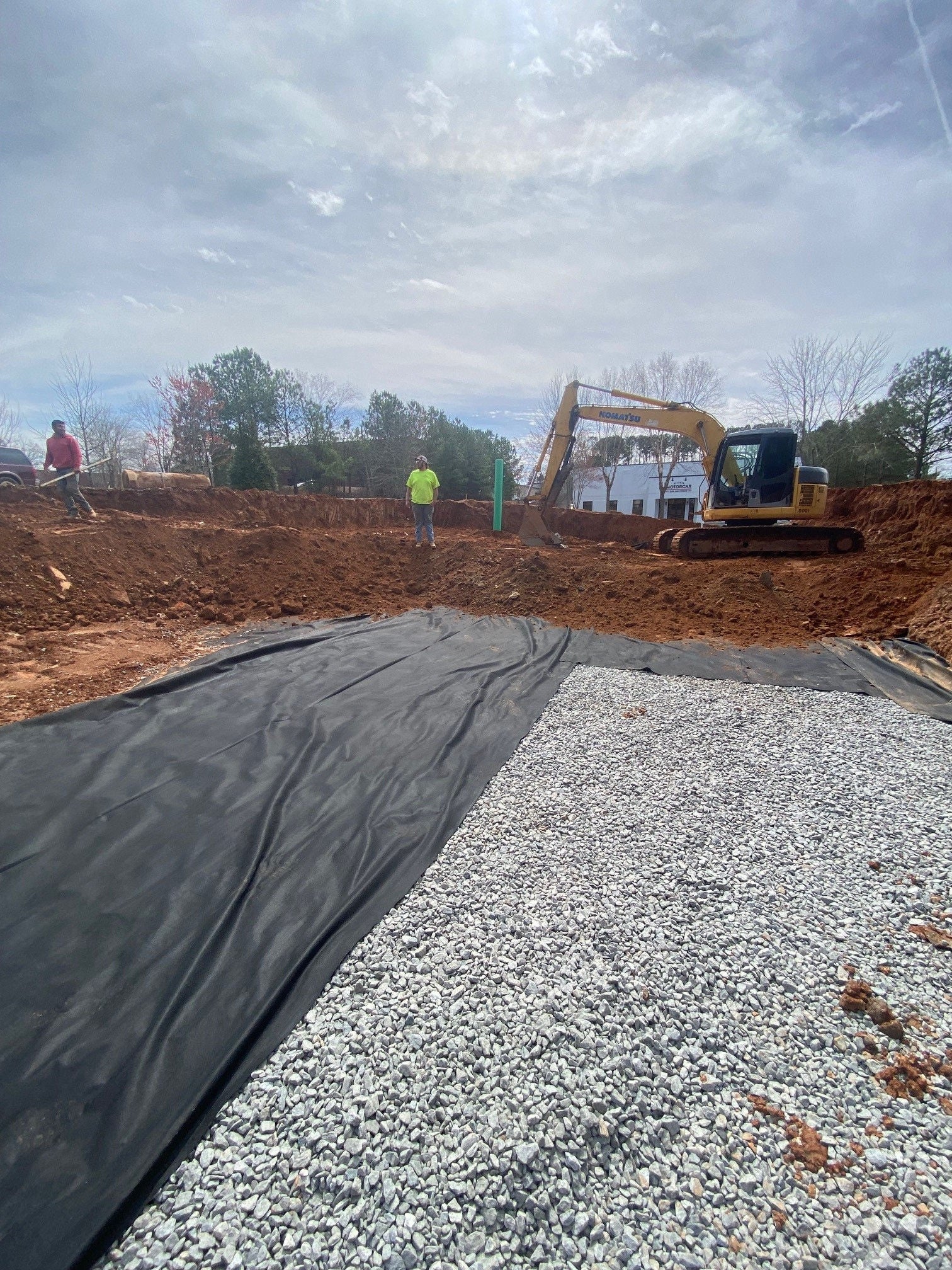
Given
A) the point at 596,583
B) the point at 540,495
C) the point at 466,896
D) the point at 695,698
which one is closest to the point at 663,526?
the point at 540,495

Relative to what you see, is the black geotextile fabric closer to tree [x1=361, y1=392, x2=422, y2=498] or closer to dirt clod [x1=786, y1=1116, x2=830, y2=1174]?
dirt clod [x1=786, y1=1116, x2=830, y2=1174]

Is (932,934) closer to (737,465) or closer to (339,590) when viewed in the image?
(339,590)

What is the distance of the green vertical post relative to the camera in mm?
15716

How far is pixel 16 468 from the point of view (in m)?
13.5

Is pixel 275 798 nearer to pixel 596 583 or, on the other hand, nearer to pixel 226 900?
pixel 226 900

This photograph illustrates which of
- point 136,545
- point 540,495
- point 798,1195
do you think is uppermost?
point 540,495

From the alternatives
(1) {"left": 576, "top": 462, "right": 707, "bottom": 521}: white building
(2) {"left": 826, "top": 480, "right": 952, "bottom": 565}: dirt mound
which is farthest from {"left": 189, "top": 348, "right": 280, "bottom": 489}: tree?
(2) {"left": 826, "top": 480, "right": 952, "bottom": 565}: dirt mound

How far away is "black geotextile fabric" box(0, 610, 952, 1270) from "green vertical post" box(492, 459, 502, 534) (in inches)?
445

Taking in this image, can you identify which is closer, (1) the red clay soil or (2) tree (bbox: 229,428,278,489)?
(1) the red clay soil

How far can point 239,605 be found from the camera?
7.90 m

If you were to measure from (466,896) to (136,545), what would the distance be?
344 inches

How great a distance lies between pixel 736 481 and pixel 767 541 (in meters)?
1.48

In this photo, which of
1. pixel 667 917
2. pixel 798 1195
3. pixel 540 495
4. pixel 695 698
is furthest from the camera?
pixel 540 495

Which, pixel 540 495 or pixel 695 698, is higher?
pixel 540 495
